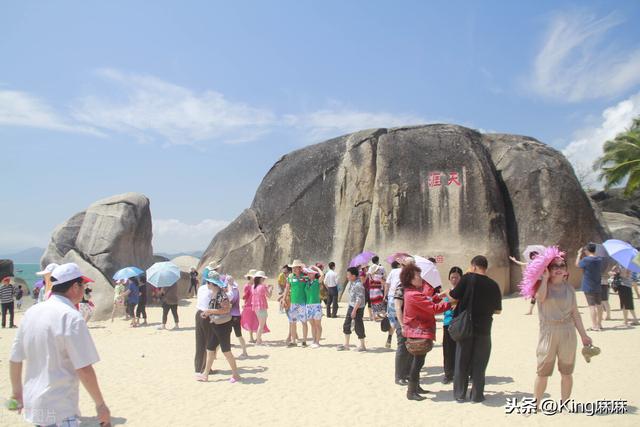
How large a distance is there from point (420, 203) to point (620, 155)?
72.7 ft

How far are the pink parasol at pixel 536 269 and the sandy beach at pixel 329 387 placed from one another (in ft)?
4.41

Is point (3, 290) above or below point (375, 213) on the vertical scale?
below

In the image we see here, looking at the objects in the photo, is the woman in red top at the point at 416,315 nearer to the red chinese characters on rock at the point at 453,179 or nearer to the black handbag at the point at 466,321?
the black handbag at the point at 466,321

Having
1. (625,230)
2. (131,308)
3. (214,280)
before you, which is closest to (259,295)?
(214,280)

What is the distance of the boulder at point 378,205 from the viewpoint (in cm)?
1628

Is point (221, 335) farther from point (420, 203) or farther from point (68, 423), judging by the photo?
point (420, 203)

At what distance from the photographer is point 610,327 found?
34.0ft

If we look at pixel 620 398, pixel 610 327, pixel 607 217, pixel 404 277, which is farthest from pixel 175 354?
pixel 607 217

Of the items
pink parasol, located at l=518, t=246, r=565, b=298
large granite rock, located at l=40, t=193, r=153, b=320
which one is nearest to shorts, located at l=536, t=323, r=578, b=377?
pink parasol, located at l=518, t=246, r=565, b=298

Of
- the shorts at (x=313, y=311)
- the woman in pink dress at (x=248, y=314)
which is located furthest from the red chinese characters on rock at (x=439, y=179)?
the woman in pink dress at (x=248, y=314)

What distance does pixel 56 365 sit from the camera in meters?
3.08

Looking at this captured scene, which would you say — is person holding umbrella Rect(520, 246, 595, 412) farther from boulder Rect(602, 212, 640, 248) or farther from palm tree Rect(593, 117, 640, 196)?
palm tree Rect(593, 117, 640, 196)

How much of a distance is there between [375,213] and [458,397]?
1191 cm

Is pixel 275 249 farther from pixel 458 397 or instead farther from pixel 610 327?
pixel 458 397
